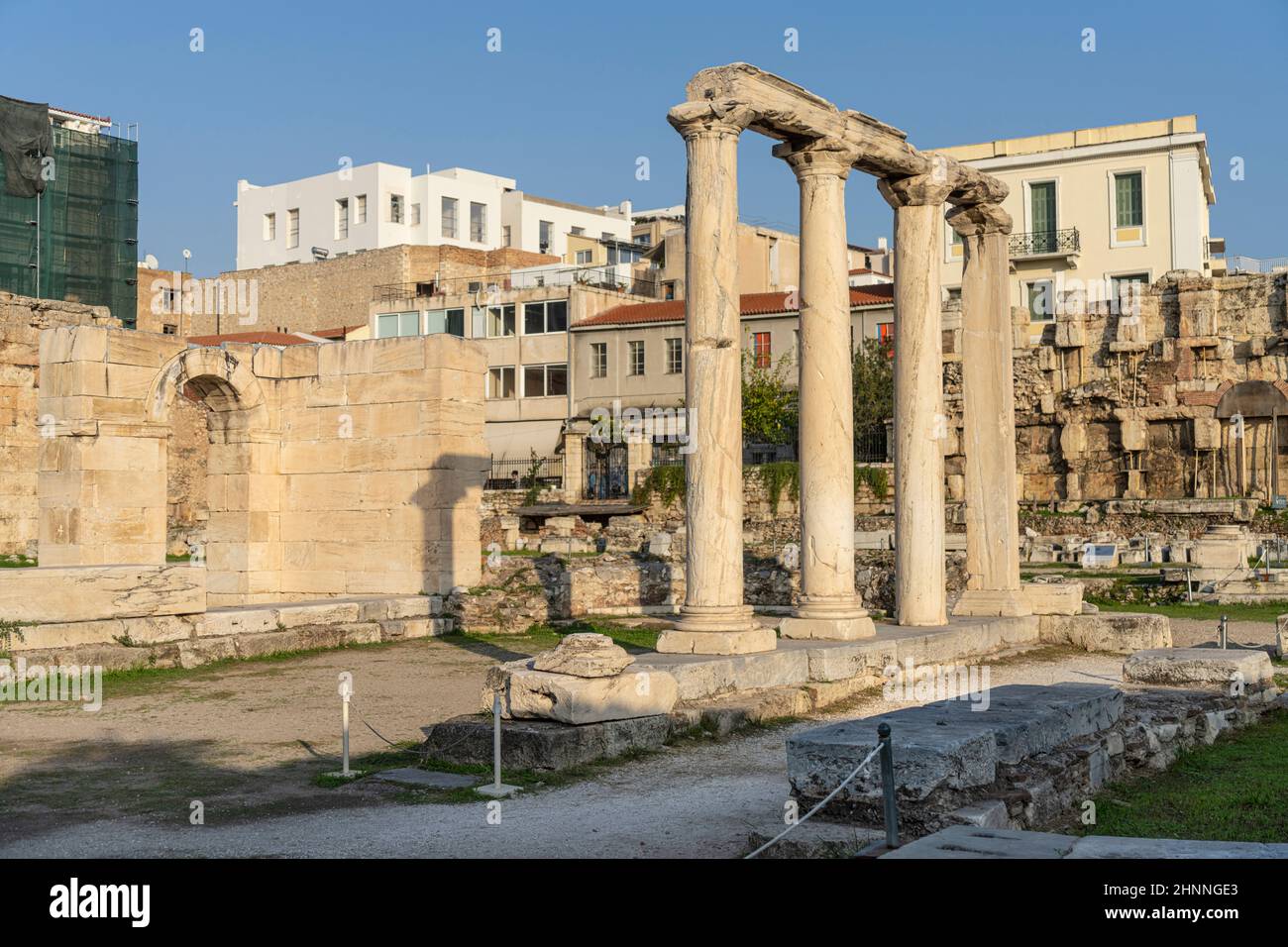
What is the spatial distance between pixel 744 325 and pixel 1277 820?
41.3 m

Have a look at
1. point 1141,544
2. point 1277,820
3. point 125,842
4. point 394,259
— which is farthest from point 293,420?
point 394,259

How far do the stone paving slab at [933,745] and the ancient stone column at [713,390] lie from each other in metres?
3.81

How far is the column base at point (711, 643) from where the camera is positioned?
40.2 ft

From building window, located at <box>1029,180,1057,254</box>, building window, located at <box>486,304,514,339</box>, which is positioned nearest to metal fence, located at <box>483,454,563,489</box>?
building window, located at <box>486,304,514,339</box>

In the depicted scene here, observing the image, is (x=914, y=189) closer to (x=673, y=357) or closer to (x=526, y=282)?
(x=673, y=357)

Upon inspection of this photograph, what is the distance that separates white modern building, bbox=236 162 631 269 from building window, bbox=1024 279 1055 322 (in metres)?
29.2

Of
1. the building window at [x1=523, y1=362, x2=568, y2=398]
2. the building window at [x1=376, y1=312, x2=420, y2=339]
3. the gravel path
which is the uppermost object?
the building window at [x1=376, y1=312, x2=420, y2=339]

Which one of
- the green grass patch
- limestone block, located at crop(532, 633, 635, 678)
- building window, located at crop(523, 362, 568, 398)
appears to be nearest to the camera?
limestone block, located at crop(532, 633, 635, 678)

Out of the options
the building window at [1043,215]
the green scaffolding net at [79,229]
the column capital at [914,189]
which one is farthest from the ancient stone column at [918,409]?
the building window at [1043,215]

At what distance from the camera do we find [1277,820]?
7582mm

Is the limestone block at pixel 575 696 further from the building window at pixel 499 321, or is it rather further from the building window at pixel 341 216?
the building window at pixel 341 216

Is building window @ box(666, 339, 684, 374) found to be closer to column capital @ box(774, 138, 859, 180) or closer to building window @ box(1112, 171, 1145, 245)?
building window @ box(1112, 171, 1145, 245)

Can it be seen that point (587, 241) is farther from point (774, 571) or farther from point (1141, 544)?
point (774, 571)

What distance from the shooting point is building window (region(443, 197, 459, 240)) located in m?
69.4
